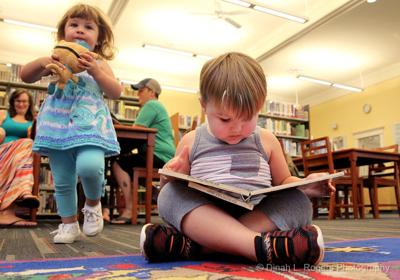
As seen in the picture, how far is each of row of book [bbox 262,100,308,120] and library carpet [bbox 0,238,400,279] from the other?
5.09 m

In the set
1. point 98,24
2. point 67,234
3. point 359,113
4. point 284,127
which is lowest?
point 67,234

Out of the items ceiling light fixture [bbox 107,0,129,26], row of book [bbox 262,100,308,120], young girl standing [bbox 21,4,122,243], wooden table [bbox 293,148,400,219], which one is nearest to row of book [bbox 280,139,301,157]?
row of book [bbox 262,100,308,120]

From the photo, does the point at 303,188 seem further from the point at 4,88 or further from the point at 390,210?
the point at 390,210

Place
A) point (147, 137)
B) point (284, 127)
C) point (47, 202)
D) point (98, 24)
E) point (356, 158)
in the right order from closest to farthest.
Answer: point (98, 24) → point (147, 137) → point (356, 158) → point (47, 202) → point (284, 127)

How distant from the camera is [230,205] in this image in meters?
0.84

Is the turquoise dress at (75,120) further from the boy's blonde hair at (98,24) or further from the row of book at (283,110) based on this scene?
the row of book at (283,110)

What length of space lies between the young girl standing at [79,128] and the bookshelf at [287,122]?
4479mm

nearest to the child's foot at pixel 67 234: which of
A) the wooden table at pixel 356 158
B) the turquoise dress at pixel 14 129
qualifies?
the turquoise dress at pixel 14 129

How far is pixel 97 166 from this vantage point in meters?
1.17

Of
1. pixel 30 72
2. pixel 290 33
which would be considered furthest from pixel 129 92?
pixel 30 72

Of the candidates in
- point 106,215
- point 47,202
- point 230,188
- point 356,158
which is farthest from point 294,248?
point 47,202

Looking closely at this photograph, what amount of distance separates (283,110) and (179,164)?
527 cm

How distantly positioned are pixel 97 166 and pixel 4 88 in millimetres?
3823

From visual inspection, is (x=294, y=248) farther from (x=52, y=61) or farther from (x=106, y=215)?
(x=106, y=215)
